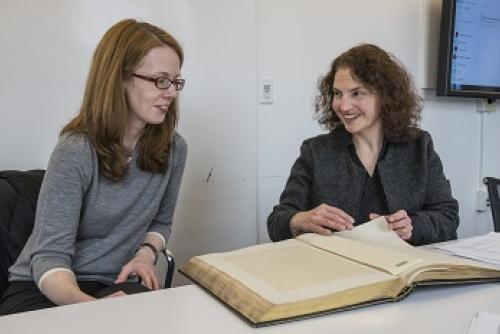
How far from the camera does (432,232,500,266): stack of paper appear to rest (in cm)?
101

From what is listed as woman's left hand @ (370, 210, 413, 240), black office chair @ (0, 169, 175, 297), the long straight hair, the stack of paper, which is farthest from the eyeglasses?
the stack of paper

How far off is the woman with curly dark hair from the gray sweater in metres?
0.39

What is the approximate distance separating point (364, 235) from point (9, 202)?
89cm

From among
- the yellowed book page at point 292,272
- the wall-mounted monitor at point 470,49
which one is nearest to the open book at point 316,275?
the yellowed book page at point 292,272

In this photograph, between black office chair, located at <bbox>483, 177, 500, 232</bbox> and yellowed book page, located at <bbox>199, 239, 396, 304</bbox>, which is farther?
black office chair, located at <bbox>483, 177, 500, 232</bbox>

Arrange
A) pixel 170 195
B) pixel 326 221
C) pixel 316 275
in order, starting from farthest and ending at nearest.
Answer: pixel 170 195 → pixel 326 221 → pixel 316 275

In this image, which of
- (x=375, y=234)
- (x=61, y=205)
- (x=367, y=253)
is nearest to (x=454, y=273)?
(x=367, y=253)

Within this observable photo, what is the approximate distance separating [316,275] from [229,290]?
0.46 ft

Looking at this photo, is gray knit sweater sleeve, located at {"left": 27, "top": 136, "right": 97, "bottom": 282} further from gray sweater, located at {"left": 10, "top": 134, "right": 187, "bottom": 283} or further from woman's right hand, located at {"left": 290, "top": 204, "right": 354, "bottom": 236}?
woman's right hand, located at {"left": 290, "top": 204, "right": 354, "bottom": 236}

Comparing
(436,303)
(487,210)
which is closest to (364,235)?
(436,303)

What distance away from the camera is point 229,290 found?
2.44 feet

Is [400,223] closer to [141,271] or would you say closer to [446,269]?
[446,269]

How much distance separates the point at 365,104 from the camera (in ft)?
4.95

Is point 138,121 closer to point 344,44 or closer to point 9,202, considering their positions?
point 9,202
